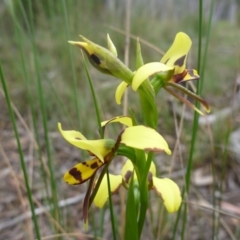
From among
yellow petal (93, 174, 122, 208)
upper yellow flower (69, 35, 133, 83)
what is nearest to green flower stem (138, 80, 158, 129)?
upper yellow flower (69, 35, 133, 83)

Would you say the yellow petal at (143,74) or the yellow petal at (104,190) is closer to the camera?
the yellow petal at (143,74)

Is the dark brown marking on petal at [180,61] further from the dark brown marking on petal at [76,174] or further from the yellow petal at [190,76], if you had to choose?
the dark brown marking on petal at [76,174]

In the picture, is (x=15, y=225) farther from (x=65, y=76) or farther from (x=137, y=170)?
(x=65, y=76)

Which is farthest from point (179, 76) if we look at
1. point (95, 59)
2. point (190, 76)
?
point (95, 59)

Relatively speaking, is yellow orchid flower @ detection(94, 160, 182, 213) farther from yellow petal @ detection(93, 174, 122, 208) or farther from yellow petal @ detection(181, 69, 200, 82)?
yellow petal @ detection(181, 69, 200, 82)

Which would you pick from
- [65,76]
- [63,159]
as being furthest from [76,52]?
[63,159]

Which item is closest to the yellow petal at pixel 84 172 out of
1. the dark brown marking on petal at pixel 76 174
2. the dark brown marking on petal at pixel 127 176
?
the dark brown marking on petal at pixel 76 174
